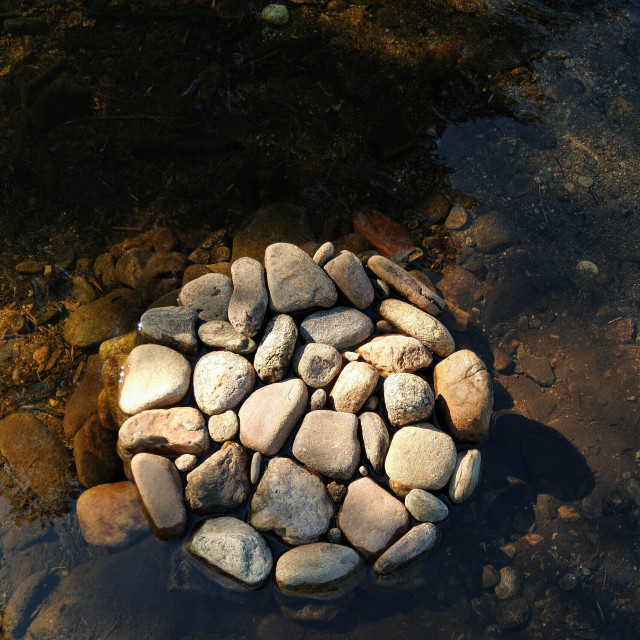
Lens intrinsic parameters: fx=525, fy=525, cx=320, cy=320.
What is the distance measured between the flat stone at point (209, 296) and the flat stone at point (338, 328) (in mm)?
445

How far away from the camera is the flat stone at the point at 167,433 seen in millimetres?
2465

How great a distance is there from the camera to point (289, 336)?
102 inches

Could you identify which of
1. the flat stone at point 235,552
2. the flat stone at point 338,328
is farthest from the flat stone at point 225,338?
the flat stone at point 235,552

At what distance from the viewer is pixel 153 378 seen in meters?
2.61

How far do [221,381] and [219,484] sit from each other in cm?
47

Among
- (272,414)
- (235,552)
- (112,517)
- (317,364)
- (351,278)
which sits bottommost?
(112,517)

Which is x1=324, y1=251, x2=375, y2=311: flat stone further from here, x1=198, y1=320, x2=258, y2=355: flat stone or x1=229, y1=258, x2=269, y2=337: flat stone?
x1=198, y1=320, x2=258, y2=355: flat stone

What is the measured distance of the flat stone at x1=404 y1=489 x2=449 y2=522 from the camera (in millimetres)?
2332

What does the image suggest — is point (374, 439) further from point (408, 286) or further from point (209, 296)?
point (209, 296)

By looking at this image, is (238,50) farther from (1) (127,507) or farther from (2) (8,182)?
(1) (127,507)

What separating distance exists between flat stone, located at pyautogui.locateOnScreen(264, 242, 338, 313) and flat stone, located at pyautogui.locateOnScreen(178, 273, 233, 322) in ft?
0.83

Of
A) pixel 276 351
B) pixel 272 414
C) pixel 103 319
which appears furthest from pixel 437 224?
pixel 103 319

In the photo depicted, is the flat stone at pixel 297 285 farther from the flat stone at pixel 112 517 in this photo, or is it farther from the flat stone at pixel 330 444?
the flat stone at pixel 112 517

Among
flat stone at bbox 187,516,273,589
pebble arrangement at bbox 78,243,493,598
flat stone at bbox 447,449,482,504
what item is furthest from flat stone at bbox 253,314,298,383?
flat stone at bbox 447,449,482,504
